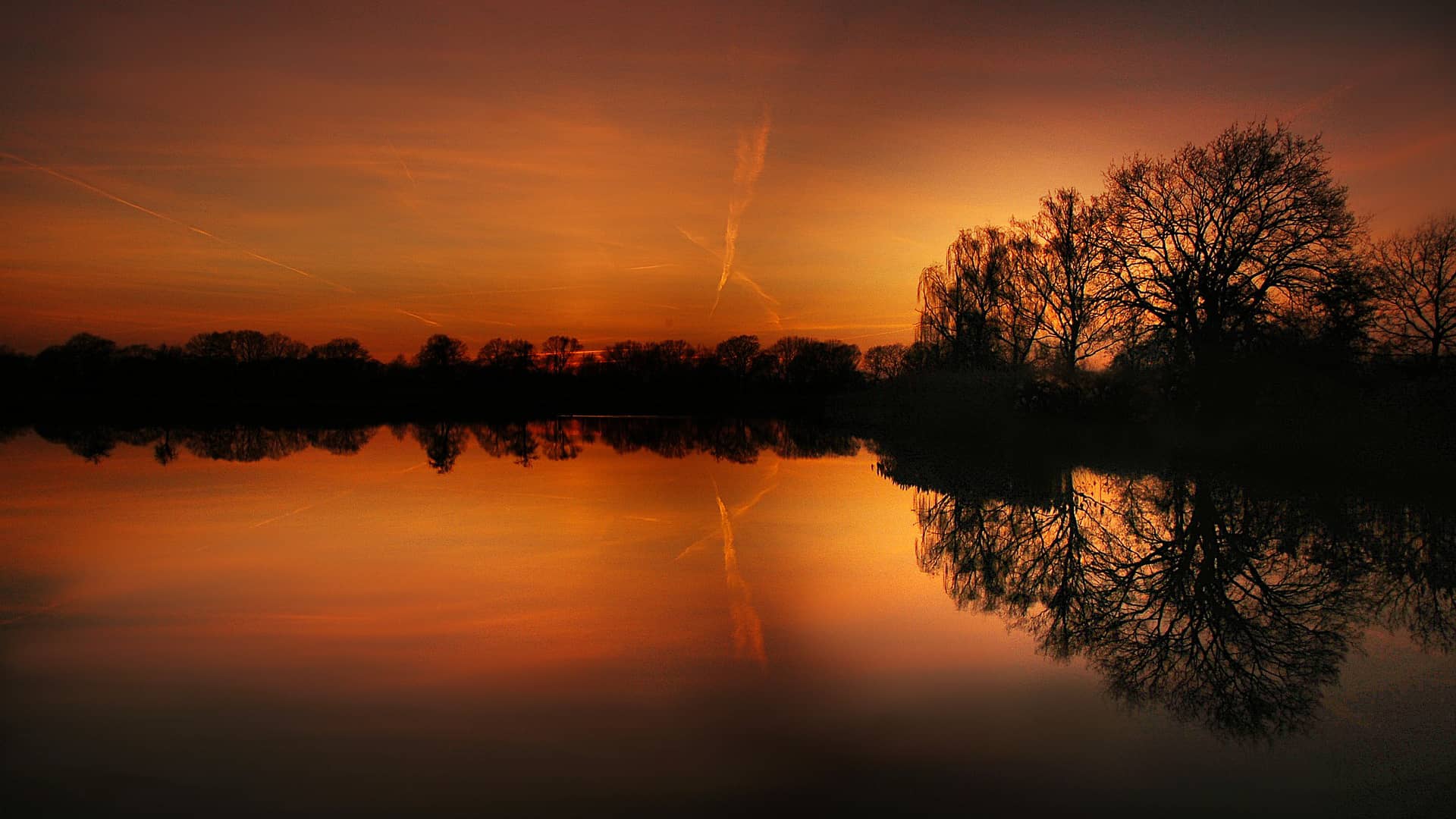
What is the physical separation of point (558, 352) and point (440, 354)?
1253 centimetres

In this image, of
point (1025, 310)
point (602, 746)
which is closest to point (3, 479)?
point (602, 746)

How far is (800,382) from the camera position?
8262 centimetres

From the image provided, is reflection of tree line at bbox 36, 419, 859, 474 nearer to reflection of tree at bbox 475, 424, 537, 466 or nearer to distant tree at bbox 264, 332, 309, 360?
reflection of tree at bbox 475, 424, 537, 466

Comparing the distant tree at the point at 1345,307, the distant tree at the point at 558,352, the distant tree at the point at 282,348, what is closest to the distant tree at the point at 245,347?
the distant tree at the point at 282,348

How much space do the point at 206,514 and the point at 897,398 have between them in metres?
29.9

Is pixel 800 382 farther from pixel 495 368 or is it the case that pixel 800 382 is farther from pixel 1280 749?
pixel 1280 749

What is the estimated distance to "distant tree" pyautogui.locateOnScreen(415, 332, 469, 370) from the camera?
88312mm

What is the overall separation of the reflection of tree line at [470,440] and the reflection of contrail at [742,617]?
12852 mm

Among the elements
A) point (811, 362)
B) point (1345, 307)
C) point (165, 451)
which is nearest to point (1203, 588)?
point (1345, 307)

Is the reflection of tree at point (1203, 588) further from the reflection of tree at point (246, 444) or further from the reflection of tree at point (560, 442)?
the reflection of tree at point (246, 444)

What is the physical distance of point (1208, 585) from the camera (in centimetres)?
796

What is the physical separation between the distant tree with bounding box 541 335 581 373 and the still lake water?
80.8 metres

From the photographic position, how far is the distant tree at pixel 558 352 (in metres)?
93.3

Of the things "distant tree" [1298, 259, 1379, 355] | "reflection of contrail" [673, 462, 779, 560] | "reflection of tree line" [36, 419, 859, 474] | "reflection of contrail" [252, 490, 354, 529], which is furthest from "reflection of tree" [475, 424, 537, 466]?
"distant tree" [1298, 259, 1379, 355]
